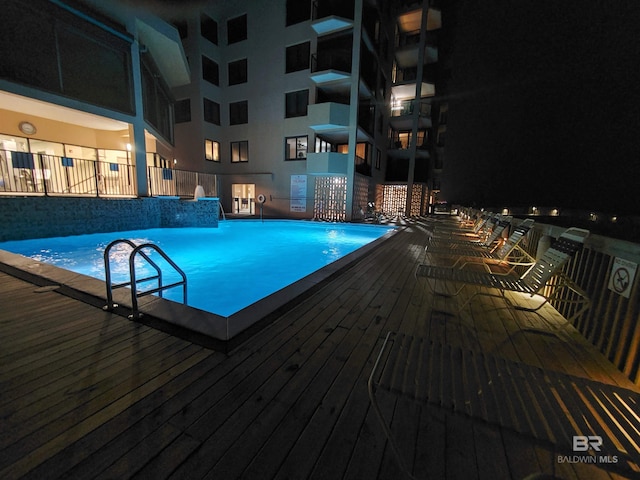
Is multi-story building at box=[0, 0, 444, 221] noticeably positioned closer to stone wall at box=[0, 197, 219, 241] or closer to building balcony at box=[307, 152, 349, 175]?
building balcony at box=[307, 152, 349, 175]

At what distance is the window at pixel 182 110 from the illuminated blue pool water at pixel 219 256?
982 centimetres

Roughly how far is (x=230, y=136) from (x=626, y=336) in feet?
65.9

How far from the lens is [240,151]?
18094 millimetres

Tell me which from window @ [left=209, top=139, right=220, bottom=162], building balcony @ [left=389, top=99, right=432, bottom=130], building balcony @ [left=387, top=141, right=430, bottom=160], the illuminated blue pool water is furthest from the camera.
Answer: building balcony @ [left=387, top=141, right=430, bottom=160]

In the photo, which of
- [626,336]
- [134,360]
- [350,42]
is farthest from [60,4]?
[626,336]

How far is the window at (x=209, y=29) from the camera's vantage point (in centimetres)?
1730

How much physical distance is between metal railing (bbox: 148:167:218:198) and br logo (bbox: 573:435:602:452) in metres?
14.0

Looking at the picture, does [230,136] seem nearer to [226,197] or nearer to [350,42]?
[226,197]

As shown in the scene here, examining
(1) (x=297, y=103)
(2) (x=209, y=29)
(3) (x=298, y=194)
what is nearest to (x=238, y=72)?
(2) (x=209, y=29)

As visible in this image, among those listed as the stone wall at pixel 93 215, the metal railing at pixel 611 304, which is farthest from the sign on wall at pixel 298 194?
the metal railing at pixel 611 304

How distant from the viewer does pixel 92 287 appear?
3.27 metres

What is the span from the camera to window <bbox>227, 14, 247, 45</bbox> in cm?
1704
